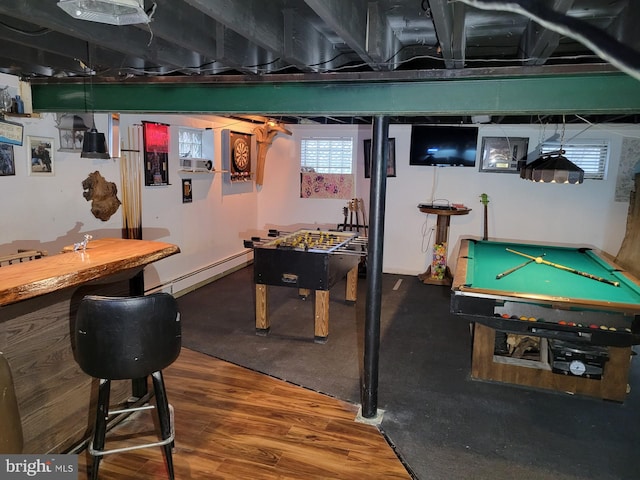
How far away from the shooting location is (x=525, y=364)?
11.6 feet

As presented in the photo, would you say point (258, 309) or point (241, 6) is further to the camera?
point (258, 309)

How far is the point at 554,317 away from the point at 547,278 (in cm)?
62

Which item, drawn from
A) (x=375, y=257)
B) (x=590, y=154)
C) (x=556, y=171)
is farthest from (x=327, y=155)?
(x=375, y=257)

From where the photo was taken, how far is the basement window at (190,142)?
555 centimetres

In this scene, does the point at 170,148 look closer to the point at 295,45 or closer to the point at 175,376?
the point at 175,376

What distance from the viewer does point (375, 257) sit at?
2885mm

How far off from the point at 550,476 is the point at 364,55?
8.11ft

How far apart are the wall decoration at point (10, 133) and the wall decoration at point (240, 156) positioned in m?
3.41

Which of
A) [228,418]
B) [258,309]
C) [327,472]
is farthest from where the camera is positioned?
[258,309]

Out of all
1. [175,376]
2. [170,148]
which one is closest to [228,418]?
[175,376]

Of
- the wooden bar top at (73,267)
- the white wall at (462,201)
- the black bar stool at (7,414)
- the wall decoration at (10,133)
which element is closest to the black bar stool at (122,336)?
the wooden bar top at (73,267)

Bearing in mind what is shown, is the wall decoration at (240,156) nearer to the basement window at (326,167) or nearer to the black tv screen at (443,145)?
the basement window at (326,167)

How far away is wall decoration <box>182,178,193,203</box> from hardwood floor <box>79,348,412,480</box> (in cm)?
261

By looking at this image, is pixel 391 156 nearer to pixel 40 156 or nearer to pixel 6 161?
pixel 40 156
